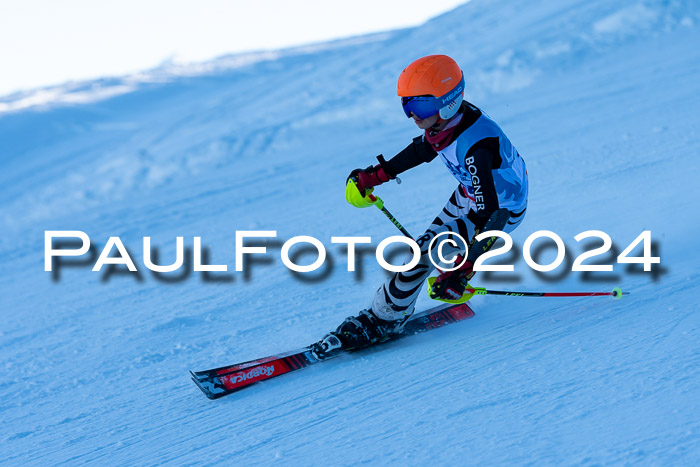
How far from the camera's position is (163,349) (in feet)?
14.1

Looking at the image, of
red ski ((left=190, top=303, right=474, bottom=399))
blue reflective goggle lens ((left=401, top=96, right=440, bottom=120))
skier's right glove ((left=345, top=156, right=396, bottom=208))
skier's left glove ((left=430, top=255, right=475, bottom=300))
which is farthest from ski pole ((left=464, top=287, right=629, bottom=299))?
blue reflective goggle lens ((left=401, top=96, right=440, bottom=120))

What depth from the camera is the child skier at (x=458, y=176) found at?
3316mm

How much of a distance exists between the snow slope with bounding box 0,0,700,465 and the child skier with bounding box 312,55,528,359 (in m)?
0.19

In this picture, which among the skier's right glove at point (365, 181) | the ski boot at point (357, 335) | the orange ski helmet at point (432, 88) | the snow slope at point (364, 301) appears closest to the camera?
the snow slope at point (364, 301)

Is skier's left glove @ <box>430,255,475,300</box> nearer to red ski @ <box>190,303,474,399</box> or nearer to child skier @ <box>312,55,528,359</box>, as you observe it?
child skier @ <box>312,55,528,359</box>

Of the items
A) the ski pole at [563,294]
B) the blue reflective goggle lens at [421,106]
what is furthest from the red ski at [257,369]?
the blue reflective goggle lens at [421,106]

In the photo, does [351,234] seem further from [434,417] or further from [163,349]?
Result: [434,417]

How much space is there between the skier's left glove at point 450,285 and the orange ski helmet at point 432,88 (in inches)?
30.6

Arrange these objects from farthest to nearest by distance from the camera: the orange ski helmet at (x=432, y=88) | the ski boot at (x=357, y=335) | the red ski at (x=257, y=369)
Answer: the ski boot at (x=357, y=335) → the red ski at (x=257, y=369) → the orange ski helmet at (x=432, y=88)

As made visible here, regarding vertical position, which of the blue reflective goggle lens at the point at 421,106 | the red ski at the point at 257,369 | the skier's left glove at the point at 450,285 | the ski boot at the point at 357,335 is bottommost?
the red ski at the point at 257,369

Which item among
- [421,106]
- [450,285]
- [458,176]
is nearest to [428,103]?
[421,106]

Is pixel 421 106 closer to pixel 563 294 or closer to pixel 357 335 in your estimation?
pixel 357 335

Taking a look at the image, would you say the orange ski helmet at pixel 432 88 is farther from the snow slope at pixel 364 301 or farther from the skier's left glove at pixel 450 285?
the snow slope at pixel 364 301

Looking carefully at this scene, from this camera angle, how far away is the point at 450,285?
3312 millimetres
